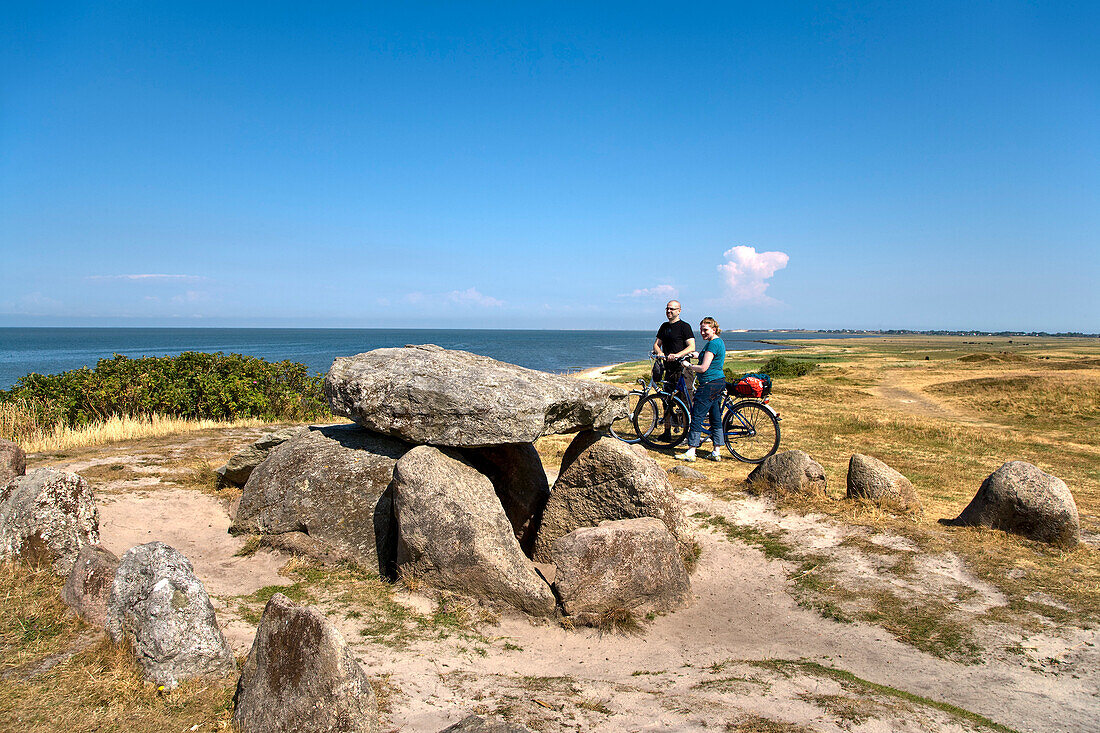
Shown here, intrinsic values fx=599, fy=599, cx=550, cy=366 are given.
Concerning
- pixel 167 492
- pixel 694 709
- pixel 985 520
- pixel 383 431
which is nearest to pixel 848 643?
pixel 694 709

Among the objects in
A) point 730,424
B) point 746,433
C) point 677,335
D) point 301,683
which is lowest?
point 301,683

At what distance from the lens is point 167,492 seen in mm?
9508

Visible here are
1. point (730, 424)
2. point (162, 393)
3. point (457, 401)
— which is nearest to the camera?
point (457, 401)

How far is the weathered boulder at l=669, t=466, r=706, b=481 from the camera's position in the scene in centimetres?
1132

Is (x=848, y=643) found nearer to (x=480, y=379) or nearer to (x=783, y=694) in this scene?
(x=783, y=694)

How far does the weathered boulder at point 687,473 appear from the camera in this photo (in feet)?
37.1

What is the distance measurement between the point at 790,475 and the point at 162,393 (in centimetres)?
1530

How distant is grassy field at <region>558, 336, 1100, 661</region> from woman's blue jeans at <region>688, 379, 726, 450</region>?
557 millimetres

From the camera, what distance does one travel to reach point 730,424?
1312 centimetres

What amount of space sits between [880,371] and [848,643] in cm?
3631

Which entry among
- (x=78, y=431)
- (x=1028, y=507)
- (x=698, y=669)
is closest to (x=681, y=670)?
(x=698, y=669)

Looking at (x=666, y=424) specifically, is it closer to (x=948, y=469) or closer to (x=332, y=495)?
(x=948, y=469)

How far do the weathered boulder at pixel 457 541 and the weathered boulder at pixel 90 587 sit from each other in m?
2.72

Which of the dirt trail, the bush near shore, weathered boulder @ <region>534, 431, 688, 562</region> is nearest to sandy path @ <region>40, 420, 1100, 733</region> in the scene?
weathered boulder @ <region>534, 431, 688, 562</region>
